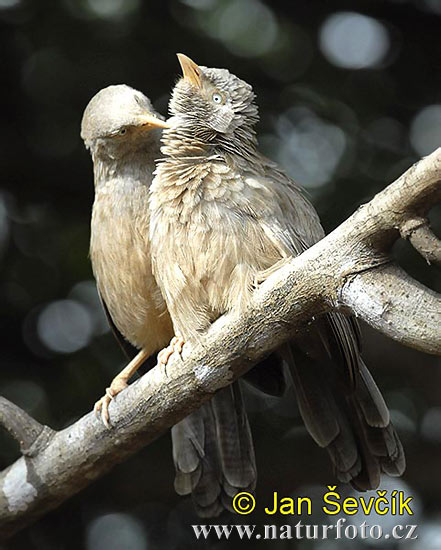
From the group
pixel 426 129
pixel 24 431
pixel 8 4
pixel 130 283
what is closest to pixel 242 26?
pixel 426 129

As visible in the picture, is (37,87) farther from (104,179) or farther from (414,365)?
(414,365)

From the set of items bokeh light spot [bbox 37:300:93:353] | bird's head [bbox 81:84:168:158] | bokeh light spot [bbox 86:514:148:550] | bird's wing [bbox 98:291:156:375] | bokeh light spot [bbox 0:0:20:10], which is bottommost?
bokeh light spot [bbox 86:514:148:550]

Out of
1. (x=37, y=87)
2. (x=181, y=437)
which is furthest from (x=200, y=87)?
(x=37, y=87)

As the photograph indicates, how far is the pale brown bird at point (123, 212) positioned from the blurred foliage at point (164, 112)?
39.2 inches

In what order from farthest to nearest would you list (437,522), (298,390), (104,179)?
(437,522), (104,179), (298,390)

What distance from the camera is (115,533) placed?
5039 millimetres

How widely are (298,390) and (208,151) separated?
97cm

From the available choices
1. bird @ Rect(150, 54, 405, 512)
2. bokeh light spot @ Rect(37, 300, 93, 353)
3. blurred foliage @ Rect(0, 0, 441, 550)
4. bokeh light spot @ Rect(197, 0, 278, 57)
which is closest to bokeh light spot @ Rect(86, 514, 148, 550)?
blurred foliage @ Rect(0, 0, 441, 550)

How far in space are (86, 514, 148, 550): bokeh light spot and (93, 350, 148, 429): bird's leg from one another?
3.50 ft

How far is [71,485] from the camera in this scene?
3.90 metres

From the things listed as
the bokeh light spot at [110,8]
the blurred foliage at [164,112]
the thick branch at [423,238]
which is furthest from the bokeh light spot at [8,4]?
the thick branch at [423,238]

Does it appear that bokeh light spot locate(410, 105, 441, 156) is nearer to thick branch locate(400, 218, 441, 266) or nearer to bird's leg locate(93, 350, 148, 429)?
bird's leg locate(93, 350, 148, 429)

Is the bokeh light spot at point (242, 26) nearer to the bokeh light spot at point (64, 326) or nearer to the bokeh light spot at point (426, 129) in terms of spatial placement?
the bokeh light spot at point (426, 129)

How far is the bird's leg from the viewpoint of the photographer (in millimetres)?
3742
